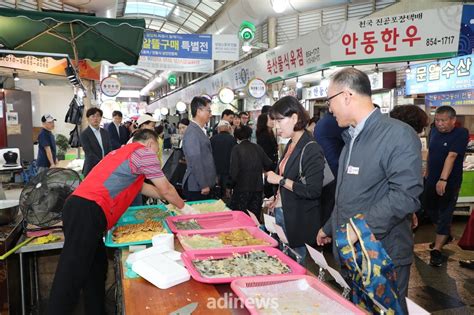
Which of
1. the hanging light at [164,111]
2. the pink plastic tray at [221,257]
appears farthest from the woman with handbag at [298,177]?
the hanging light at [164,111]

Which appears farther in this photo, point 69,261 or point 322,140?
point 322,140

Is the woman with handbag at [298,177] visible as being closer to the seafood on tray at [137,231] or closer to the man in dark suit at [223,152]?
the seafood on tray at [137,231]

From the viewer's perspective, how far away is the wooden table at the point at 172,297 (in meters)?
1.67

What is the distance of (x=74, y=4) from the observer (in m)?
8.36

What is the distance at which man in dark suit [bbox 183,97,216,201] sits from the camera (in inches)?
162

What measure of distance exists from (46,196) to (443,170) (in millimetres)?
4320

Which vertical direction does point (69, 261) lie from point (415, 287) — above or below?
above

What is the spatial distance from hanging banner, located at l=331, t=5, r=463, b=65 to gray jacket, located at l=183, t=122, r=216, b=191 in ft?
10.7

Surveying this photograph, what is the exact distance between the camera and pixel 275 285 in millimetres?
1818

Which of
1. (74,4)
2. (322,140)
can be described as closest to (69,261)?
(322,140)

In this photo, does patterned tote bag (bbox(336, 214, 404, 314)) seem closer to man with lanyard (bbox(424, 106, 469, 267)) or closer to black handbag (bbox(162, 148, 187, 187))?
man with lanyard (bbox(424, 106, 469, 267))

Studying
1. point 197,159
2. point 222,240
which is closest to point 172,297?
point 222,240

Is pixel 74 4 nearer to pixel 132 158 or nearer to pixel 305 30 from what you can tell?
pixel 305 30

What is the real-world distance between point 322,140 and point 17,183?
276 inches
